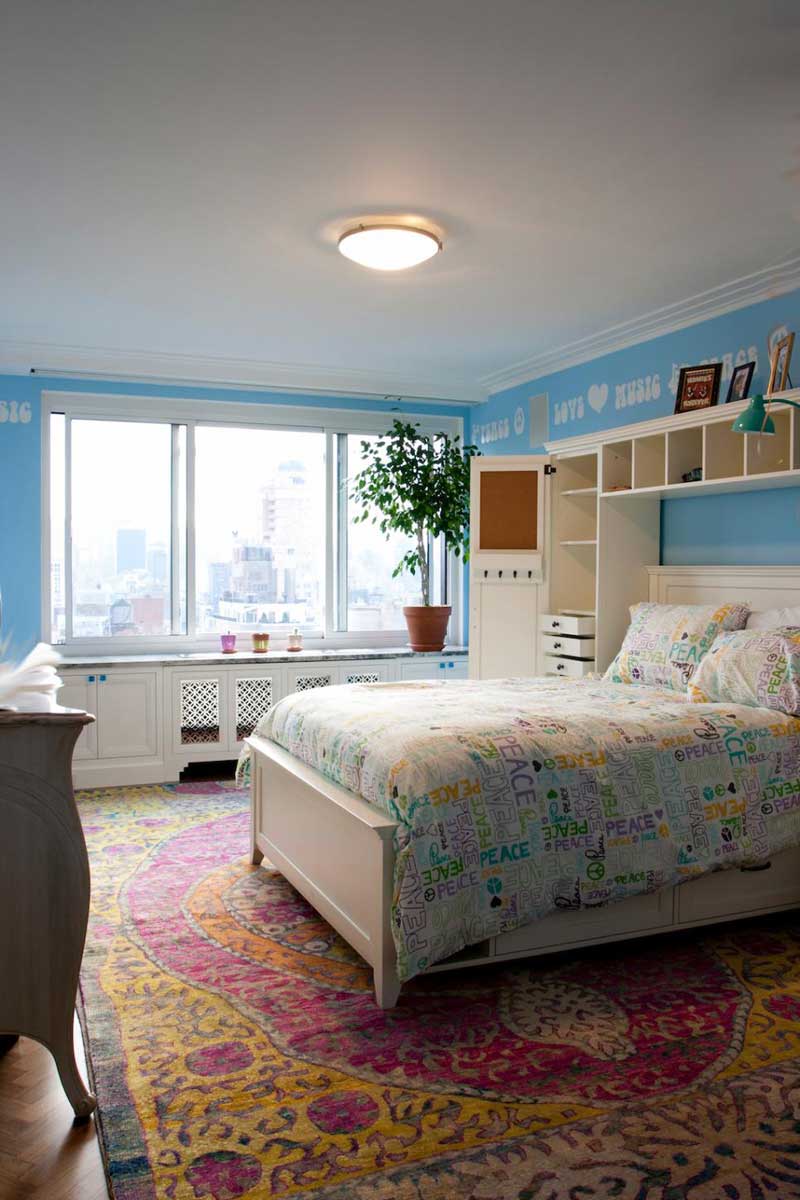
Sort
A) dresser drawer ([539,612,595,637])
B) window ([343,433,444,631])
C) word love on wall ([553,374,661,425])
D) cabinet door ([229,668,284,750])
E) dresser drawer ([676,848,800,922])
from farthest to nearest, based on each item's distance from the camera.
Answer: window ([343,433,444,631]) → cabinet door ([229,668,284,750]) → dresser drawer ([539,612,595,637]) → word love on wall ([553,374,661,425]) → dresser drawer ([676,848,800,922])

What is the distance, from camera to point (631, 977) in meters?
2.98

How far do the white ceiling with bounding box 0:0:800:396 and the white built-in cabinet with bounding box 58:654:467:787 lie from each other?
2.05 meters

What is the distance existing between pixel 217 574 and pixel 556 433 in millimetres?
2390

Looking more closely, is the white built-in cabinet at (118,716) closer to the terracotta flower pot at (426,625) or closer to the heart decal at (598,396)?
the terracotta flower pot at (426,625)

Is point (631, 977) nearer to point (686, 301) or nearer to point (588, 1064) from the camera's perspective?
point (588, 1064)

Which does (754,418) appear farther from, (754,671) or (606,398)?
(606,398)

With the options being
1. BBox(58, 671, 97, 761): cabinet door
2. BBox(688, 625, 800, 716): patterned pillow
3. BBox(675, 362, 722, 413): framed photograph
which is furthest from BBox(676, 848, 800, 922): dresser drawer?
BBox(58, 671, 97, 761): cabinet door

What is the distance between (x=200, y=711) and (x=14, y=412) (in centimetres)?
212

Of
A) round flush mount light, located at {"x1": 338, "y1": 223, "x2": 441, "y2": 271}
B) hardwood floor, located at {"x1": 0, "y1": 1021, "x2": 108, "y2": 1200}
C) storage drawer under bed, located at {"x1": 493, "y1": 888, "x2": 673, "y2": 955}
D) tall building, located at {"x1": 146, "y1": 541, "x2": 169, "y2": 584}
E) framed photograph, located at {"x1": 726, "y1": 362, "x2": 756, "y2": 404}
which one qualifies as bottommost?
hardwood floor, located at {"x1": 0, "y1": 1021, "x2": 108, "y2": 1200}

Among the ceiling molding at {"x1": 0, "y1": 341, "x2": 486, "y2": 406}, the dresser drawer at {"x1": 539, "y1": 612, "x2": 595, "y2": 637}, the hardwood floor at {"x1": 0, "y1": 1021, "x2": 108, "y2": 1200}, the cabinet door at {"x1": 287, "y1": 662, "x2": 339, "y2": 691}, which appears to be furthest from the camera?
the cabinet door at {"x1": 287, "y1": 662, "x2": 339, "y2": 691}

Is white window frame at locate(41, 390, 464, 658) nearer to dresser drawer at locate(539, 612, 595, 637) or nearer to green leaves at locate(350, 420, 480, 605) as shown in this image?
green leaves at locate(350, 420, 480, 605)

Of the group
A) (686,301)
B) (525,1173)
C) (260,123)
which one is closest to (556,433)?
(686,301)

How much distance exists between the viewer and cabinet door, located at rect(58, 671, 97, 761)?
5.45 meters

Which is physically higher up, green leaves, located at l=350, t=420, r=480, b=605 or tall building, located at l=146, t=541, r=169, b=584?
green leaves, located at l=350, t=420, r=480, b=605
